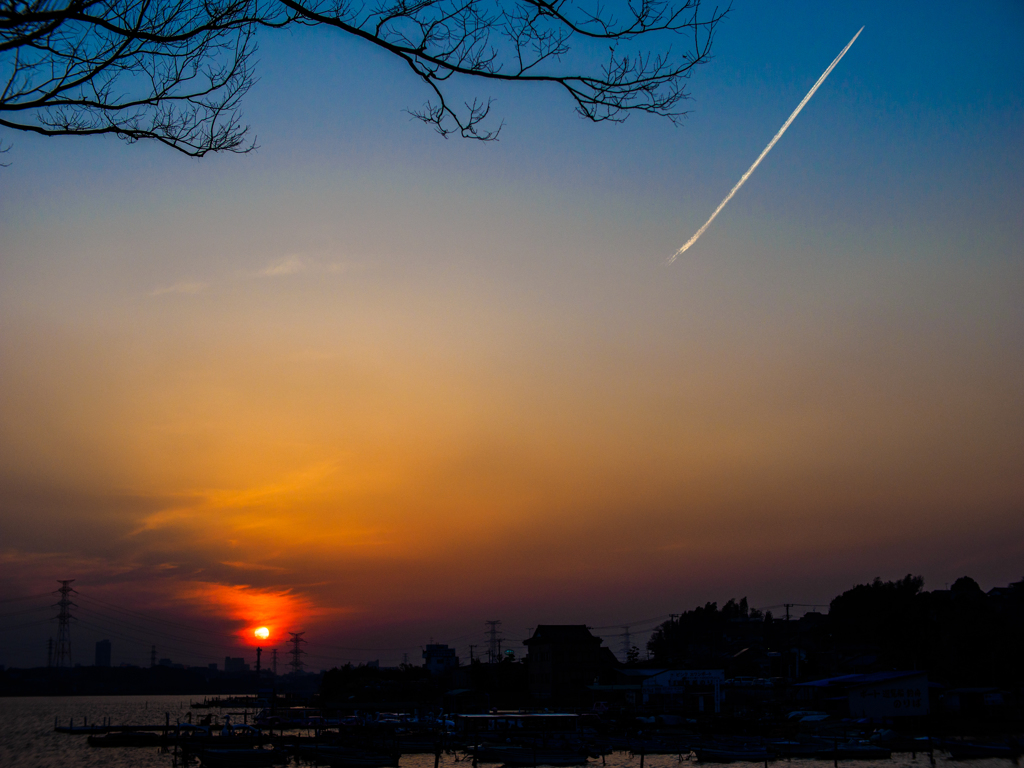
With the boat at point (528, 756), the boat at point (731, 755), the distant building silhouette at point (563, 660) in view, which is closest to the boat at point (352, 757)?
the boat at point (528, 756)

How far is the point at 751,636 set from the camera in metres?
135

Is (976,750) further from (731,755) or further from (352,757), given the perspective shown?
(352,757)

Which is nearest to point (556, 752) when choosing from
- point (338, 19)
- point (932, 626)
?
point (338, 19)

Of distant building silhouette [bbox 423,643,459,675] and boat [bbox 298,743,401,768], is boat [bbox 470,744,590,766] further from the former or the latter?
distant building silhouette [bbox 423,643,459,675]

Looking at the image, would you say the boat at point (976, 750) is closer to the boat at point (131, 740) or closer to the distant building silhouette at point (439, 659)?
the boat at point (131, 740)

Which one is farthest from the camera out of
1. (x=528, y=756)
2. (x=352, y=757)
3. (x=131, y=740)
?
(x=131, y=740)

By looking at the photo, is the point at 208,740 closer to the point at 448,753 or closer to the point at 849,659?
the point at 448,753

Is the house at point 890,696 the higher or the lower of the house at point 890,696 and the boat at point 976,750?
the higher

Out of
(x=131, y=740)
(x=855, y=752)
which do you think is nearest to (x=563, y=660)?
(x=855, y=752)

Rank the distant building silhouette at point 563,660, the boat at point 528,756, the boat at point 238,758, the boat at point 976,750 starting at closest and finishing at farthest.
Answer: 1. the boat at point 976,750
2. the boat at point 528,756
3. the boat at point 238,758
4. the distant building silhouette at point 563,660

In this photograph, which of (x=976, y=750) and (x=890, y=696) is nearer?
(x=976, y=750)

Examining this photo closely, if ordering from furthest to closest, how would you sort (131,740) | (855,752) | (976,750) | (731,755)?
(131,740) < (855,752) < (731,755) < (976,750)

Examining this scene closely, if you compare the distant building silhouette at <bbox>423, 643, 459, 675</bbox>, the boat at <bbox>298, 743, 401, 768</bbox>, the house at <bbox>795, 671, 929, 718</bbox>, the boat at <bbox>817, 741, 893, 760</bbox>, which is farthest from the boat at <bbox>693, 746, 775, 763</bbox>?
the distant building silhouette at <bbox>423, 643, 459, 675</bbox>

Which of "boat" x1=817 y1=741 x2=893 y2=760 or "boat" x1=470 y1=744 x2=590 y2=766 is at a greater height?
"boat" x1=470 y1=744 x2=590 y2=766
